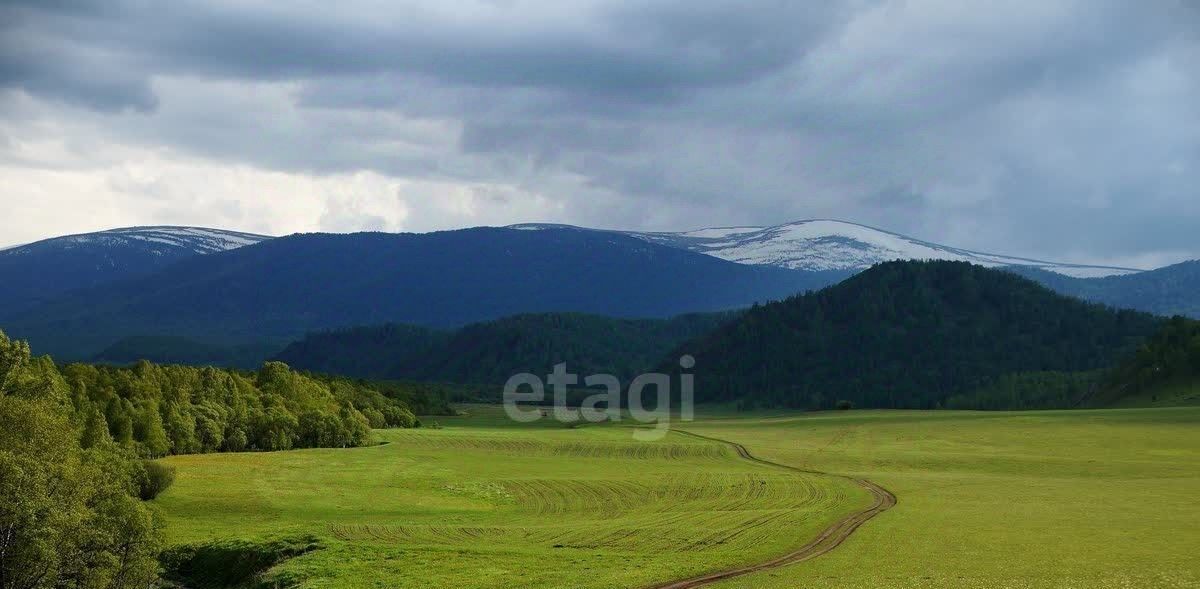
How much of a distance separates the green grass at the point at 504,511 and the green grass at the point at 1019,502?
5.06 m

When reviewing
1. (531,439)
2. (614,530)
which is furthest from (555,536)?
(531,439)

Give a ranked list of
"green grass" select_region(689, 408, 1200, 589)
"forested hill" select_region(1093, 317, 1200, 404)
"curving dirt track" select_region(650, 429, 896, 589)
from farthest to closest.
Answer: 1. "forested hill" select_region(1093, 317, 1200, 404)
2. "curving dirt track" select_region(650, 429, 896, 589)
3. "green grass" select_region(689, 408, 1200, 589)

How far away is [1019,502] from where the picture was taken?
217 ft

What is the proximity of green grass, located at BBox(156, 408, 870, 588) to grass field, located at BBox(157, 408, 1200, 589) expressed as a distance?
0.70 feet

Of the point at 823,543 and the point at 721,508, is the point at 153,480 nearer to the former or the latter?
the point at 721,508

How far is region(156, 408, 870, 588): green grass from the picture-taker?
52.6 m

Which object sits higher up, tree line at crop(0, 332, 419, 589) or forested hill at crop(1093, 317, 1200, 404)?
forested hill at crop(1093, 317, 1200, 404)

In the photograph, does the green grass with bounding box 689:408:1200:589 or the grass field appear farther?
the grass field

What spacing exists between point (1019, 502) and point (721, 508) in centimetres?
1695

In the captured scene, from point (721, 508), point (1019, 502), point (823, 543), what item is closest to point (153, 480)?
point (721, 508)

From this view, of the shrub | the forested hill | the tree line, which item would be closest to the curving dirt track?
the tree line

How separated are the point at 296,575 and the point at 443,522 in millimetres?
13150

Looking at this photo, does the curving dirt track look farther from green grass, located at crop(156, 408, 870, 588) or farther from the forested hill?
the forested hill

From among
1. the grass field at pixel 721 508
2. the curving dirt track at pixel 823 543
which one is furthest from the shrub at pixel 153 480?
the curving dirt track at pixel 823 543
